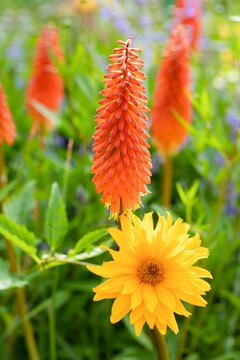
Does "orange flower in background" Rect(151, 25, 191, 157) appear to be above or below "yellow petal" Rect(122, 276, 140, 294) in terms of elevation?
above

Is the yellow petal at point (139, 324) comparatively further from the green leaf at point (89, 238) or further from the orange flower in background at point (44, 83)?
the orange flower in background at point (44, 83)

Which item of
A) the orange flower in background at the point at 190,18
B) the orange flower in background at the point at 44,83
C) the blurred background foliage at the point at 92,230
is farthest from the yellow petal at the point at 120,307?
the orange flower in background at the point at 190,18

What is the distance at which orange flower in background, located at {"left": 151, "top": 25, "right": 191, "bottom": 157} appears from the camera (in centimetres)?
256

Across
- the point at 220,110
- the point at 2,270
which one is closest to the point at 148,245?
the point at 2,270

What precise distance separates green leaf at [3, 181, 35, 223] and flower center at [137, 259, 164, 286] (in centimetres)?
98

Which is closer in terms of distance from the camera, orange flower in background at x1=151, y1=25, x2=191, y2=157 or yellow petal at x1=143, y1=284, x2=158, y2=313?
yellow petal at x1=143, y1=284, x2=158, y2=313

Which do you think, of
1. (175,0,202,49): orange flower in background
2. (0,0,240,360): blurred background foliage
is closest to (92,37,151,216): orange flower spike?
(0,0,240,360): blurred background foliage

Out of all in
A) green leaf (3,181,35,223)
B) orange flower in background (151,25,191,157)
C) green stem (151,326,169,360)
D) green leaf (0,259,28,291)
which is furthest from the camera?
orange flower in background (151,25,191,157)

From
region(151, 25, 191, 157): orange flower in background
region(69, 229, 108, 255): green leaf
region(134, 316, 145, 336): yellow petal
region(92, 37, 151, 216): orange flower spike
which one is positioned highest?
region(151, 25, 191, 157): orange flower in background

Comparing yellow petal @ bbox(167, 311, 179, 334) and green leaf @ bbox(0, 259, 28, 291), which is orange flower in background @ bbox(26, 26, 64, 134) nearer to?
green leaf @ bbox(0, 259, 28, 291)

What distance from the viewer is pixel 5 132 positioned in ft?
7.62

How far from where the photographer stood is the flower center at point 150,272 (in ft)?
4.13

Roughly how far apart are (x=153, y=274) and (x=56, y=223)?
524 millimetres

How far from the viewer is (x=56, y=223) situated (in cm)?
172
